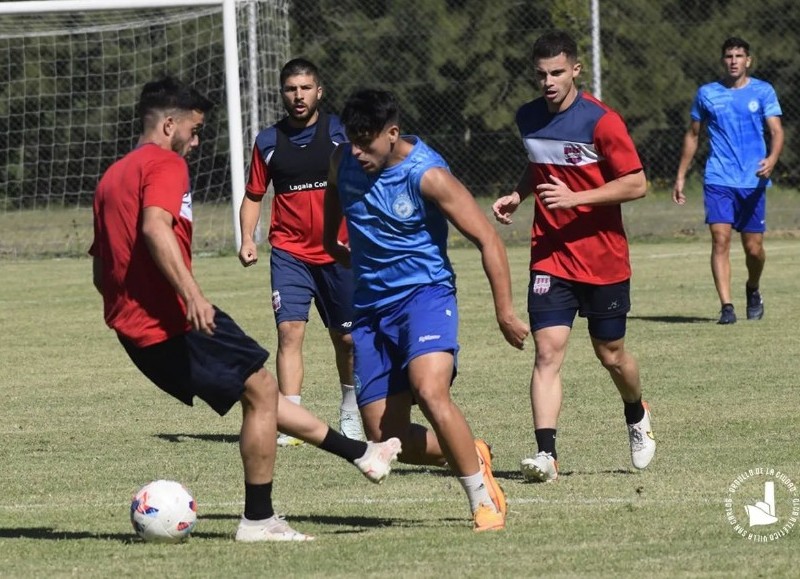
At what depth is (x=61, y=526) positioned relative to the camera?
659cm

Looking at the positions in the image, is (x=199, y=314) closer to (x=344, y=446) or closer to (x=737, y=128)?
(x=344, y=446)

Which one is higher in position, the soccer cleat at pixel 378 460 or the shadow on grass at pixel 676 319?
the soccer cleat at pixel 378 460

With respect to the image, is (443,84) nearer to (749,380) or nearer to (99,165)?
(99,165)

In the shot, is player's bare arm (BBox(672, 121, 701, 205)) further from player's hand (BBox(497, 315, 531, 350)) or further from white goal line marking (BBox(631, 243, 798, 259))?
player's hand (BBox(497, 315, 531, 350))

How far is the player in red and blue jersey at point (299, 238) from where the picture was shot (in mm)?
8922

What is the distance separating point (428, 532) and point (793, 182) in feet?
75.2

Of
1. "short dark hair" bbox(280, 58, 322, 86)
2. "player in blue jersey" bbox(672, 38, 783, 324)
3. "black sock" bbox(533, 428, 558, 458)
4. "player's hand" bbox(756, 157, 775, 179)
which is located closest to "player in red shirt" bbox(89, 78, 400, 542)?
"black sock" bbox(533, 428, 558, 458)

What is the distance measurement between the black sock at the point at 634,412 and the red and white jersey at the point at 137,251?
2593 mm

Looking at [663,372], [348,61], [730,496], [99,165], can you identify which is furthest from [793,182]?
[730,496]

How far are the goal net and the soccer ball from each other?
16329mm

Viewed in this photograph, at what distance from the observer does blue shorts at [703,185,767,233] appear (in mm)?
13562

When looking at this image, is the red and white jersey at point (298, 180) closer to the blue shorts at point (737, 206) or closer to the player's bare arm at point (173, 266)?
the player's bare arm at point (173, 266)

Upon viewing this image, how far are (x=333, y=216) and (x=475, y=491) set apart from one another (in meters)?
1.47
